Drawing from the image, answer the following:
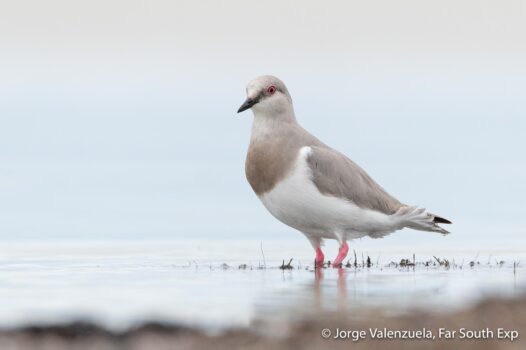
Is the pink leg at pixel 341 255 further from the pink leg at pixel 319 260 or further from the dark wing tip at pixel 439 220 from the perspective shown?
the dark wing tip at pixel 439 220

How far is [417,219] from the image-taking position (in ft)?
67.4

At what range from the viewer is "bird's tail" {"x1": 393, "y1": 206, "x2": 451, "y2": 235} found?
2039 centimetres

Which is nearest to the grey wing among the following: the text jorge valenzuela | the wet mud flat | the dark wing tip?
the dark wing tip

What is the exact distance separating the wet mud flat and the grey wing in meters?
6.89

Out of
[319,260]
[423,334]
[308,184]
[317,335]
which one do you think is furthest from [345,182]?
[317,335]

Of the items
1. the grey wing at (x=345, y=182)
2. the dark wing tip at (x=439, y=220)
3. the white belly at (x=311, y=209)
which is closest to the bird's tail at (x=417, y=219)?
the dark wing tip at (x=439, y=220)

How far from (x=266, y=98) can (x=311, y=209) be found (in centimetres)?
201

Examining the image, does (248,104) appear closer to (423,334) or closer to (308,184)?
(308,184)

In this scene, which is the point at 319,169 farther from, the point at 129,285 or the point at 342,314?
the point at 342,314

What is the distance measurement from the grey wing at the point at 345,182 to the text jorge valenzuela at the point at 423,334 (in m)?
7.68

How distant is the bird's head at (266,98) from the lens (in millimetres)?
19859

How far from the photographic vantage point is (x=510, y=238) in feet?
90.4

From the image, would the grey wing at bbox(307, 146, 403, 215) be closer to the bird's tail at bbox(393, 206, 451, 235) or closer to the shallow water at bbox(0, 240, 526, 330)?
the bird's tail at bbox(393, 206, 451, 235)

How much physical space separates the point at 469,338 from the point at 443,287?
4.91 meters
